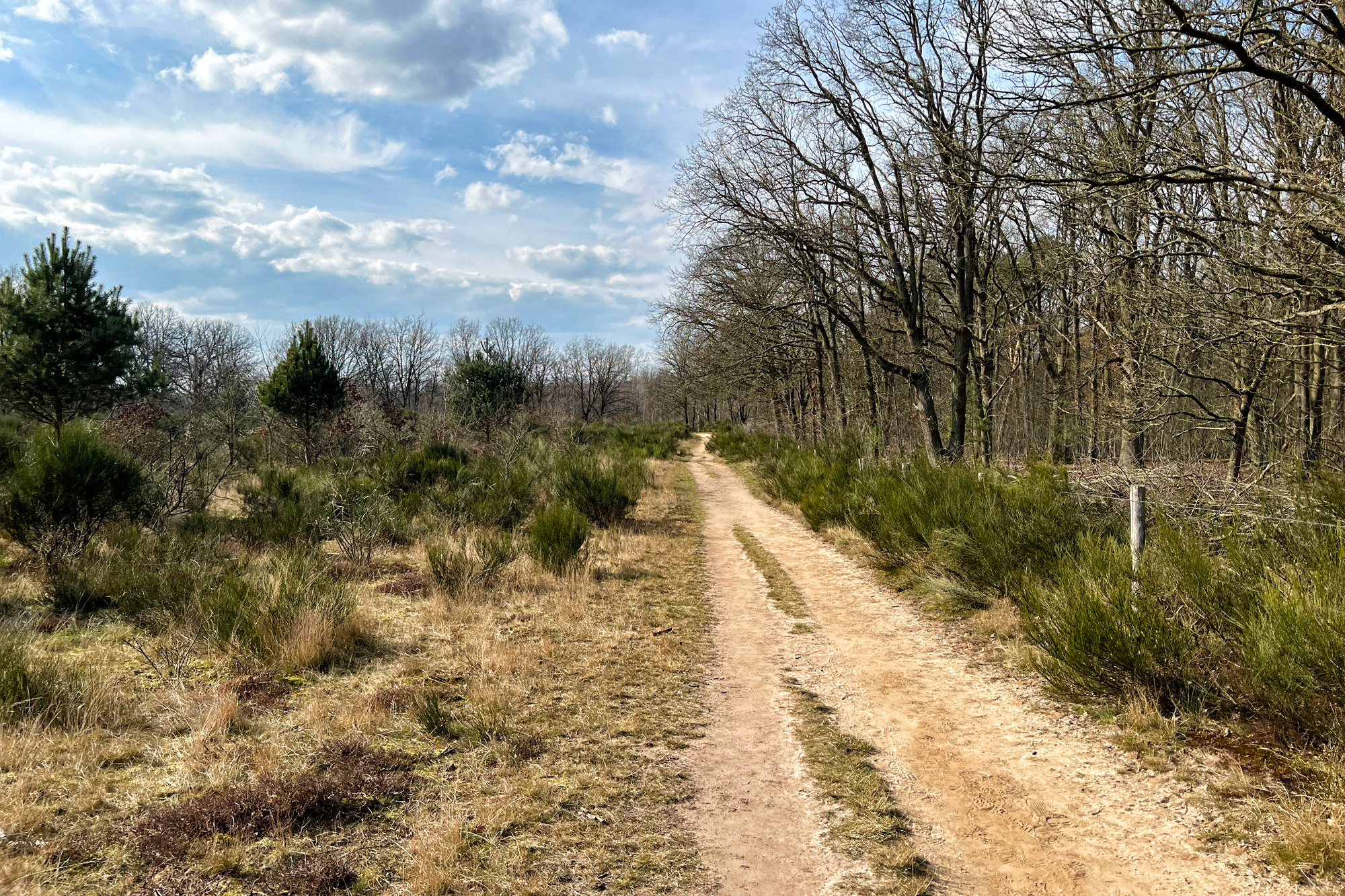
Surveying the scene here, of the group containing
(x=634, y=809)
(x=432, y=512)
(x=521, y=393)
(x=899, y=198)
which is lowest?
(x=634, y=809)

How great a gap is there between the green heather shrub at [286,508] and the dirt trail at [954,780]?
662 cm

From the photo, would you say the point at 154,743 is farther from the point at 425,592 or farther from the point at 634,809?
the point at 425,592

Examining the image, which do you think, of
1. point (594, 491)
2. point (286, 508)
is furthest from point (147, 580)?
point (594, 491)

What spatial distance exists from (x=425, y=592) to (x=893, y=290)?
1132cm

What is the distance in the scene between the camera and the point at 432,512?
38.3ft

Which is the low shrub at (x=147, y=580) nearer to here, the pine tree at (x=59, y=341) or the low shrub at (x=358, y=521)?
the low shrub at (x=358, y=521)

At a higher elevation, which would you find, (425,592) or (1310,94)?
(1310,94)

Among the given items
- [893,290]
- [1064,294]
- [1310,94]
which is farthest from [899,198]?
[1310,94]

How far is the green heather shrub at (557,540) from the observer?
29.0ft

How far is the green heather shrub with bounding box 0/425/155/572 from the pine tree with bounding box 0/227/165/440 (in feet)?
31.9

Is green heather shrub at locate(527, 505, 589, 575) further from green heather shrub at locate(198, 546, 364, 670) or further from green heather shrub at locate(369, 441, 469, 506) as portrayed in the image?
green heather shrub at locate(369, 441, 469, 506)

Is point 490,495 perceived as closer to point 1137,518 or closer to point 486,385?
point 1137,518

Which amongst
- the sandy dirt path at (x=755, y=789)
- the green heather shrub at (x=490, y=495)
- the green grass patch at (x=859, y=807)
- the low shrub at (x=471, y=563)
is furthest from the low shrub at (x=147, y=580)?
the green grass patch at (x=859, y=807)

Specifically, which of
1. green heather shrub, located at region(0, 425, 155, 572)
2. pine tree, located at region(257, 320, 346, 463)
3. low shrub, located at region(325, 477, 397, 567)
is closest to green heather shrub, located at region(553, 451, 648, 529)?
low shrub, located at region(325, 477, 397, 567)
